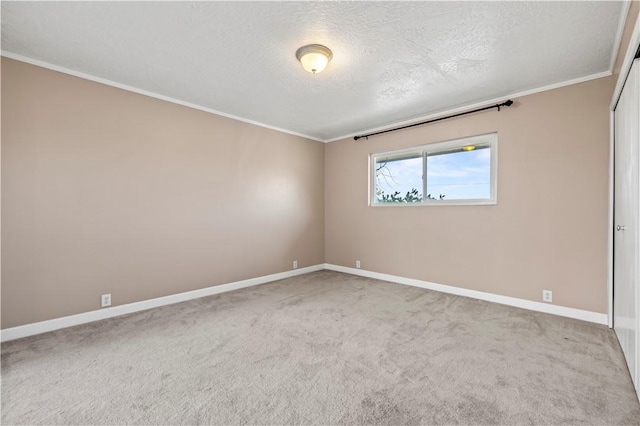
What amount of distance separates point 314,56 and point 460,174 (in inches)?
103

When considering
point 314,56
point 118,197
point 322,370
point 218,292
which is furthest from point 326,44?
point 218,292

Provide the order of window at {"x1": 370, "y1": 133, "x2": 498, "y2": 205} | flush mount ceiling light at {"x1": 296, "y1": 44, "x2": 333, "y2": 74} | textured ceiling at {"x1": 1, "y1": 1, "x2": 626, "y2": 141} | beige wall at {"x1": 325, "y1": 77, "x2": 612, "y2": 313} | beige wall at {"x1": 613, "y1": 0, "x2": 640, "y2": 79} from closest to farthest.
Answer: beige wall at {"x1": 613, "y1": 0, "x2": 640, "y2": 79} → textured ceiling at {"x1": 1, "y1": 1, "x2": 626, "y2": 141} → flush mount ceiling light at {"x1": 296, "y1": 44, "x2": 333, "y2": 74} → beige wall at {"x1": 325, "y1": 77, "x2": 612, "y2": 313} → window at {"x1": 370, "y1": 133, "x2": 498, "y2": 205}

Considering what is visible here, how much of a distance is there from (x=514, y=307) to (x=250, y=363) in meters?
3.00

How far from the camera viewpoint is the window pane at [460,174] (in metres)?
3.68

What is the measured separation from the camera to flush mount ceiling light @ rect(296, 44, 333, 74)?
235cm

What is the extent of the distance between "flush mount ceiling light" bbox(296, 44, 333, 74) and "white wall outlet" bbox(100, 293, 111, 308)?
10.1ft

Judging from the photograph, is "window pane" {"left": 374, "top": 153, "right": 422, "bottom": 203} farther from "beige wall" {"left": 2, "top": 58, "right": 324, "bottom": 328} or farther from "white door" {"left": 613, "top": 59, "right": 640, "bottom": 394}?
"white door" {"left": 613, "top": 59, "right": 640, "bottom": 394}

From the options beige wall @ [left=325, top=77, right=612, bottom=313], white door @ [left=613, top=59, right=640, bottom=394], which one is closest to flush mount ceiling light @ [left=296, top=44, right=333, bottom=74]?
white door @ [left=613, top=59, right=640, bottom=394]

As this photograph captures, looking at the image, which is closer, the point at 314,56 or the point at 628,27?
the point at 628,27

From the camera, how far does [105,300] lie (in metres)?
3.00

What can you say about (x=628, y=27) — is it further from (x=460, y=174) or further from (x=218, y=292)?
(x=218, y=292)

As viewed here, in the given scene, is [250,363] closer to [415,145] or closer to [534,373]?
[534,373]

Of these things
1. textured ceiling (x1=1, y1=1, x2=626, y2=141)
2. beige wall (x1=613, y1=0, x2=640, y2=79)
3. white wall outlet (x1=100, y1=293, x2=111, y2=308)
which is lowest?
white wall outlet (x1=100, y1=293, x2=111, y2=308)

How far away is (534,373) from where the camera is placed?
6.50 feet
